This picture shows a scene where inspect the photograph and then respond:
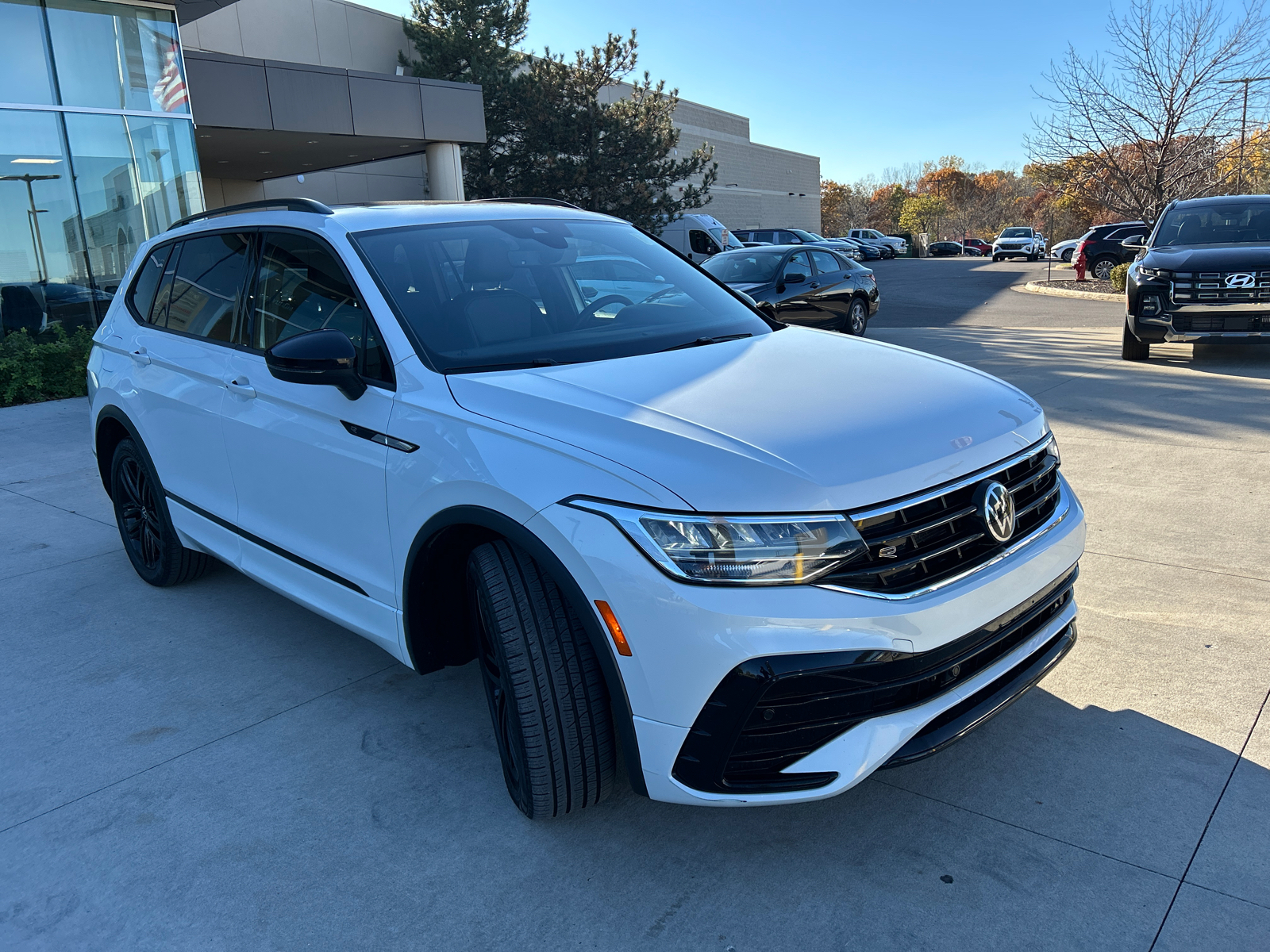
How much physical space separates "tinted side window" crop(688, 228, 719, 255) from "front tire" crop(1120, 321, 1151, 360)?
19.2 meters

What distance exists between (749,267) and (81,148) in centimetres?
917

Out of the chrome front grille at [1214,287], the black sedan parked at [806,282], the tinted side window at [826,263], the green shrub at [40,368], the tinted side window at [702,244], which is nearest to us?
the chrome front grille at [1214,287]

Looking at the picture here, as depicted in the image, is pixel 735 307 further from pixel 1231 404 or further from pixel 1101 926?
pixel 1231 404

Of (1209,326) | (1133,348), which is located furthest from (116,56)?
(1209,326)

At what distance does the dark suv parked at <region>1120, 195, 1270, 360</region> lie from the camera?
8.95 m

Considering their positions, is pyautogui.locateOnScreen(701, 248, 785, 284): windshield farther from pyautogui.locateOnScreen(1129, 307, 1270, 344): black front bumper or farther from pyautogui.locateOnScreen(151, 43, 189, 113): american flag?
pyautogui.locateOnScreen(151, 43, 189, 113): american flag

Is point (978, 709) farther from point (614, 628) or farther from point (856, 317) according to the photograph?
point (856, 317)

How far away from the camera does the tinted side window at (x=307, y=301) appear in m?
3.02

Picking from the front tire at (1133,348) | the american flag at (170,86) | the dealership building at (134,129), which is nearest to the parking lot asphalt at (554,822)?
the front tire at (1133,348)

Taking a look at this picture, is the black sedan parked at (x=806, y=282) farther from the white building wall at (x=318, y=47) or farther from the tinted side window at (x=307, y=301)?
the white building wall at (x=318, y=47)

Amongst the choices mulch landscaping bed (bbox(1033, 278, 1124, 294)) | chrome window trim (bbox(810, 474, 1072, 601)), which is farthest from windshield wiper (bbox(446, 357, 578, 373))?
mulch landscaping bed (bbox(1033, 278, 1124, 294))

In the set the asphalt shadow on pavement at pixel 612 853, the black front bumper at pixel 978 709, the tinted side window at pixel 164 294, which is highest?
the tinted side window at pixel 164 294

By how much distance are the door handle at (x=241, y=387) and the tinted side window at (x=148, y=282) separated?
119 cm

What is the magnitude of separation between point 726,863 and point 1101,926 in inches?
Answer: 35.5
